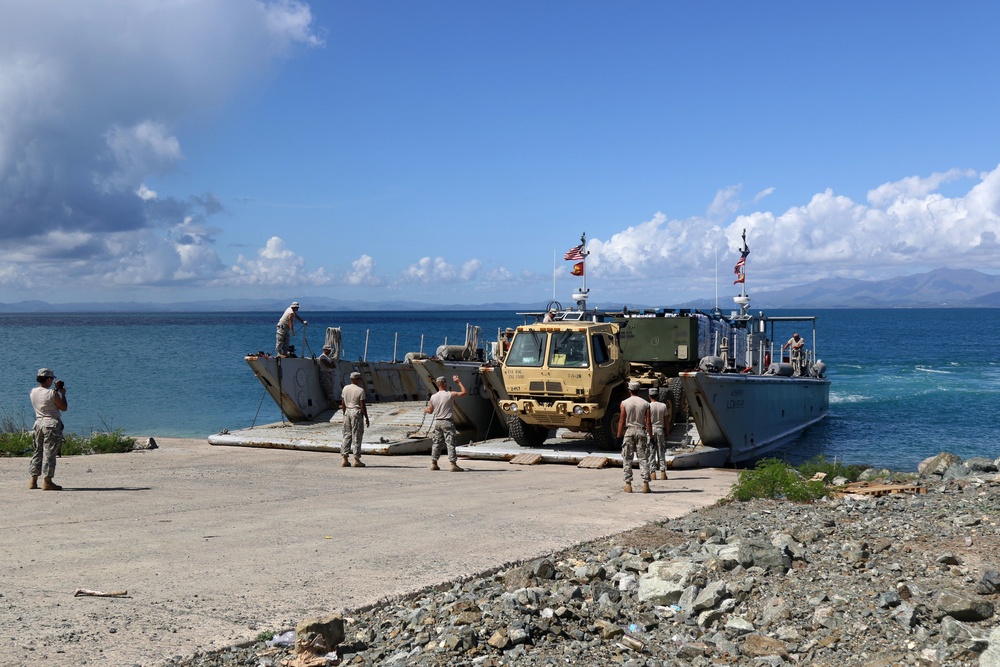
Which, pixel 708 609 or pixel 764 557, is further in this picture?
pixel 764 557

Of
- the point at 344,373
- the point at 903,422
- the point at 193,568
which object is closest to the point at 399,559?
the point at 193,568

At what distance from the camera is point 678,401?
2070cm

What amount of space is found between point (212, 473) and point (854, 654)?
1194 cm

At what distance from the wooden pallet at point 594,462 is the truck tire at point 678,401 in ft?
11.2

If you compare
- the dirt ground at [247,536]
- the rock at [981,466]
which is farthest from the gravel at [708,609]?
the rock at [981,466]

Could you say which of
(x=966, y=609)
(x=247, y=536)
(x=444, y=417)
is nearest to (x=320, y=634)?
(x=247, y=536)

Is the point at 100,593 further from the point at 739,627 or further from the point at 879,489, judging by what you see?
the point at 879,489

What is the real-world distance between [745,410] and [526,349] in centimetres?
589

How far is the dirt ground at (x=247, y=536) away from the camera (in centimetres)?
693

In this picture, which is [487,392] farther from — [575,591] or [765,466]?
[575,591]

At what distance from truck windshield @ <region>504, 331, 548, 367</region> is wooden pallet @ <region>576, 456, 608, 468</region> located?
2126 millimetres

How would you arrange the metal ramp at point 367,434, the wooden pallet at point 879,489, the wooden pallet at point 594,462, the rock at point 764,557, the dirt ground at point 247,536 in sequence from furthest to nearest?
the metal ramp at point 367,434, the wooden pallet at point 594,462, the wooden pallet at point 879,489, the rock at point 764,557, the dirt ground at point 247,536

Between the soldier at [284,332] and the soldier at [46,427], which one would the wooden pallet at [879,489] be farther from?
the soldier at [284,332]

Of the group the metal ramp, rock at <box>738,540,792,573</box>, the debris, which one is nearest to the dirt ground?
the debris
